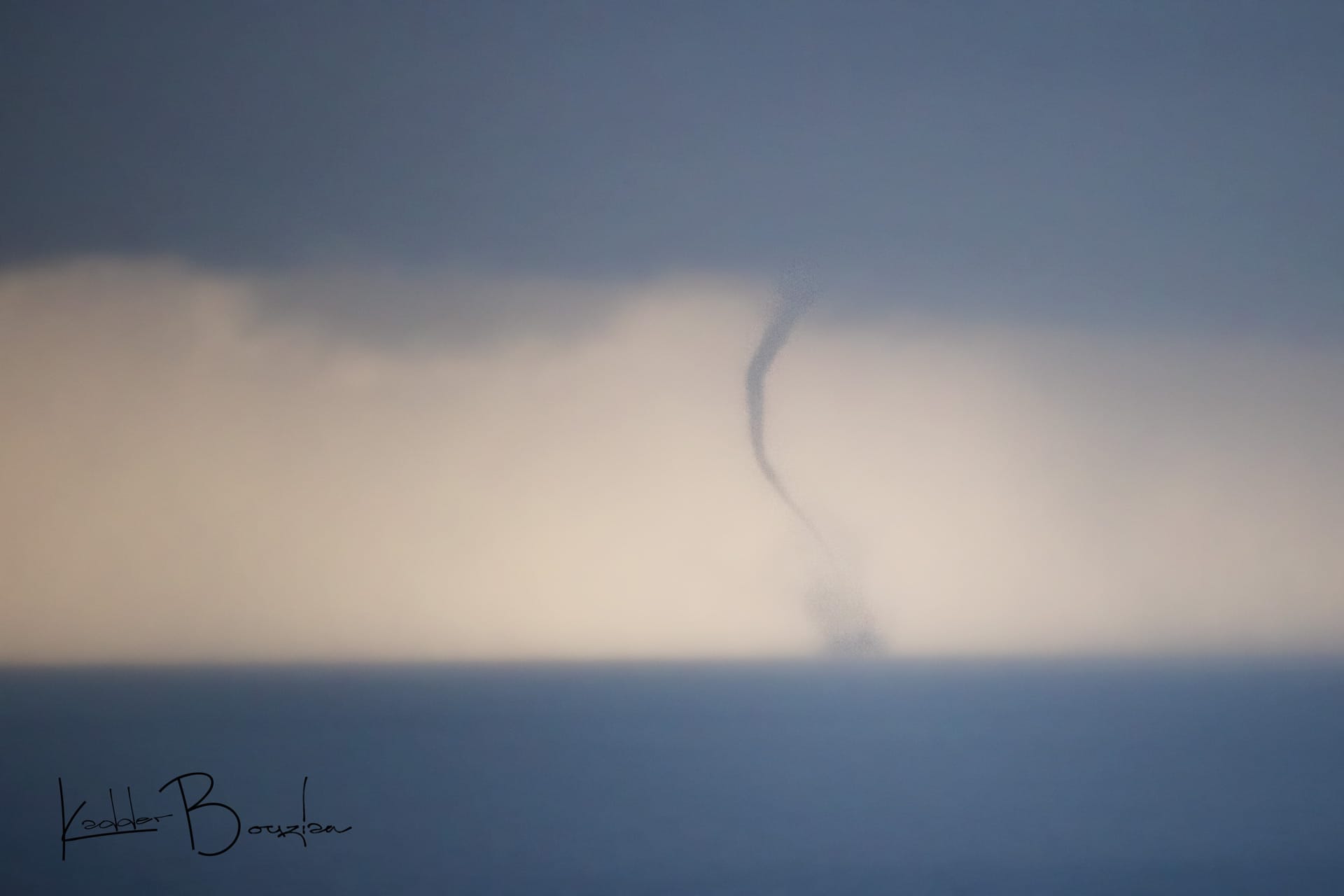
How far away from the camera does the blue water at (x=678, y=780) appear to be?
6.36ft

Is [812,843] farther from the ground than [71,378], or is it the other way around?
[71,378]

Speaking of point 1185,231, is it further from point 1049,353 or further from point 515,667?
point 515,667

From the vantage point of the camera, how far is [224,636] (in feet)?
7.00

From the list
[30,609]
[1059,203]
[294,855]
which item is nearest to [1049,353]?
[1059,203]

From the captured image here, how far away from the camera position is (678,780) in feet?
6.75

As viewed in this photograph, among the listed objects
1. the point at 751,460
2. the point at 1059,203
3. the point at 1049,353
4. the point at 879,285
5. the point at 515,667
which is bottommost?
the point at 515,667

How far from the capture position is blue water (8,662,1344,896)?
194 centimetres

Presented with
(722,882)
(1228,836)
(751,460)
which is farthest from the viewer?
(751,460)

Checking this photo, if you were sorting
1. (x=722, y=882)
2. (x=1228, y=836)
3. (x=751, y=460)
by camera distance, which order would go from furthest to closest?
(x=751, y=460) → (x=1228, y=836) → (x=722, y=882)

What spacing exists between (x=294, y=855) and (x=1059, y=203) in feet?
6.83
